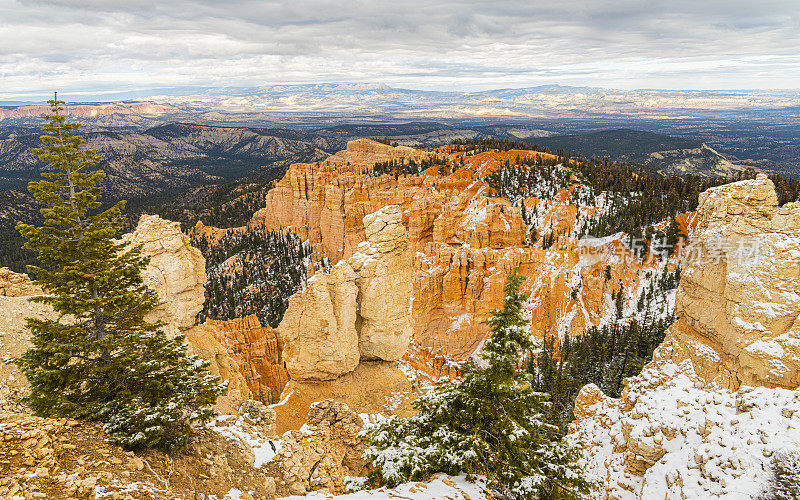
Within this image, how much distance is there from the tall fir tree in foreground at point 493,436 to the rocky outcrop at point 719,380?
107 inches

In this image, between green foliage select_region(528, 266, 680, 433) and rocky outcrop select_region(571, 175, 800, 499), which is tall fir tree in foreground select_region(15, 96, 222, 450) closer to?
rocky outcrop select_region(571, 175, 800, 499)

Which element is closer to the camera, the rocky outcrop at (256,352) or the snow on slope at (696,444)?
the snow on slope at (696,444)

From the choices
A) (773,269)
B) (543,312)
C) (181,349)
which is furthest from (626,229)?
(181,349)

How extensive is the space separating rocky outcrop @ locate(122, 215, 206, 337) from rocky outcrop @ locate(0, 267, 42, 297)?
23.8ft

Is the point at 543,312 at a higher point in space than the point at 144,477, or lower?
lower

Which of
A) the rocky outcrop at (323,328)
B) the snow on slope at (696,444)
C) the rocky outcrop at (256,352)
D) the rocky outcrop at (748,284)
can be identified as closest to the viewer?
the snow on slope at (696,444)

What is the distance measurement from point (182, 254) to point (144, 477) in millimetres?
16018

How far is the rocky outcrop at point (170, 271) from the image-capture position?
20.8 metres

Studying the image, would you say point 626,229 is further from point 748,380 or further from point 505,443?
point 505,443

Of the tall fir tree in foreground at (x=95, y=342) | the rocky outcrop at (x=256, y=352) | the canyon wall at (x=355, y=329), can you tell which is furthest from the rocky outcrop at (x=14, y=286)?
the tall fir tree in foreground at (x=95, y=342)

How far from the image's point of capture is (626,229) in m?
69.3

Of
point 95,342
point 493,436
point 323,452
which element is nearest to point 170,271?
point 95,342

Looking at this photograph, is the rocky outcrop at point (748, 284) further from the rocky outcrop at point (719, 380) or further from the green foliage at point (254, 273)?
the green foliage at point (254, 273)

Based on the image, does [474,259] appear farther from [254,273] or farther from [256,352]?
[254,273]
